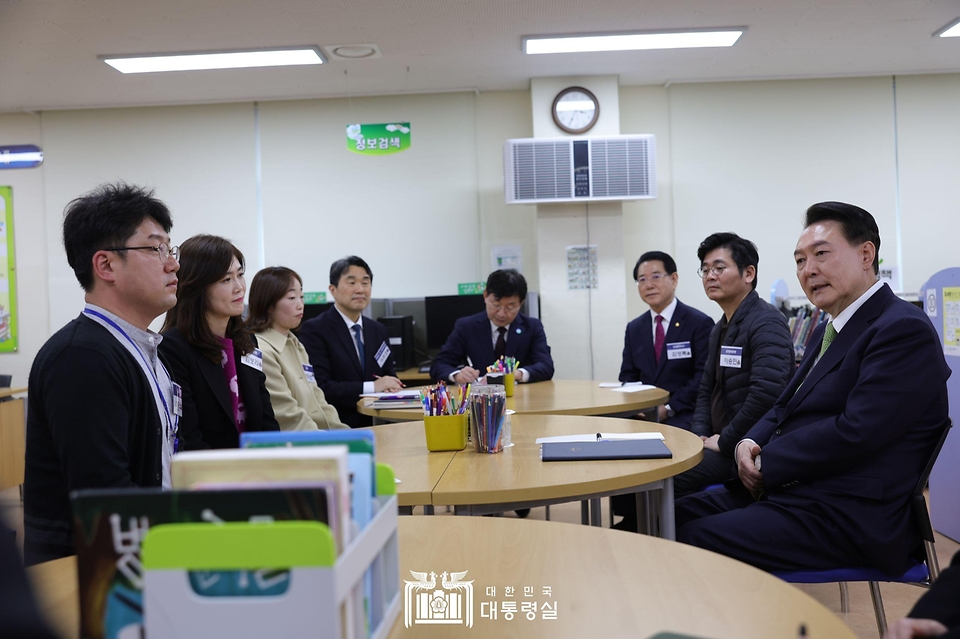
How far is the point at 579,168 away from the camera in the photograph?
6.07 m

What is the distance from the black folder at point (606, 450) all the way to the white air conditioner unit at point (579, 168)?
13.3 feet

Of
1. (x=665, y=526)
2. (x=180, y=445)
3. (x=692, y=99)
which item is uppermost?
(x=692, y=99)

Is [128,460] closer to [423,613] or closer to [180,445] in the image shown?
[180,445]

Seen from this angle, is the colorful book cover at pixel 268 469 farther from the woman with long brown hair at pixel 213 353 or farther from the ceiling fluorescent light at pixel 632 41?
the ceiling fluorescent light at pixel 632 41

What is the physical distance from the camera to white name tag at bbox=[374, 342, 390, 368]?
4410 millimetres

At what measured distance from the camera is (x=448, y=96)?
21.4 feet

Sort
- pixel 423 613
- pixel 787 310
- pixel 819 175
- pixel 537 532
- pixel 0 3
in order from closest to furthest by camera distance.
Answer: pixel 423 613 → pixel 537 532 → pixel 0 3 → pixel 787 310 → pixel 819 175

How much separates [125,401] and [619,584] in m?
1.10

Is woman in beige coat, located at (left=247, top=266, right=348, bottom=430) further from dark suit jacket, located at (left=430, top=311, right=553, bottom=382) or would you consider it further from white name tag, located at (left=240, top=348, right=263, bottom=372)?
dark suit jacket, located at (left=430, top=311, right=553, bottom=382)

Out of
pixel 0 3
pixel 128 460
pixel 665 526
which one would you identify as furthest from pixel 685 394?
pixel 0 3

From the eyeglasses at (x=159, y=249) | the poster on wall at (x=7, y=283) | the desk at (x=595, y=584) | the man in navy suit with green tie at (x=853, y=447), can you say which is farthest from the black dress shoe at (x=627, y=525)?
the poster on wall at (x=7, y=283)

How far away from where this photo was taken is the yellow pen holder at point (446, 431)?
90.6 inches

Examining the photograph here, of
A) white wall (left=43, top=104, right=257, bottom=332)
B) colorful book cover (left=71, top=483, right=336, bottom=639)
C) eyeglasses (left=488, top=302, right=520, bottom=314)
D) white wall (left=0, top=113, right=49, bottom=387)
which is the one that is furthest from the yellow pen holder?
white wall (left=0, top=113, right=49, bottom=387)

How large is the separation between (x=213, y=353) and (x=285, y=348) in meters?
0.79
